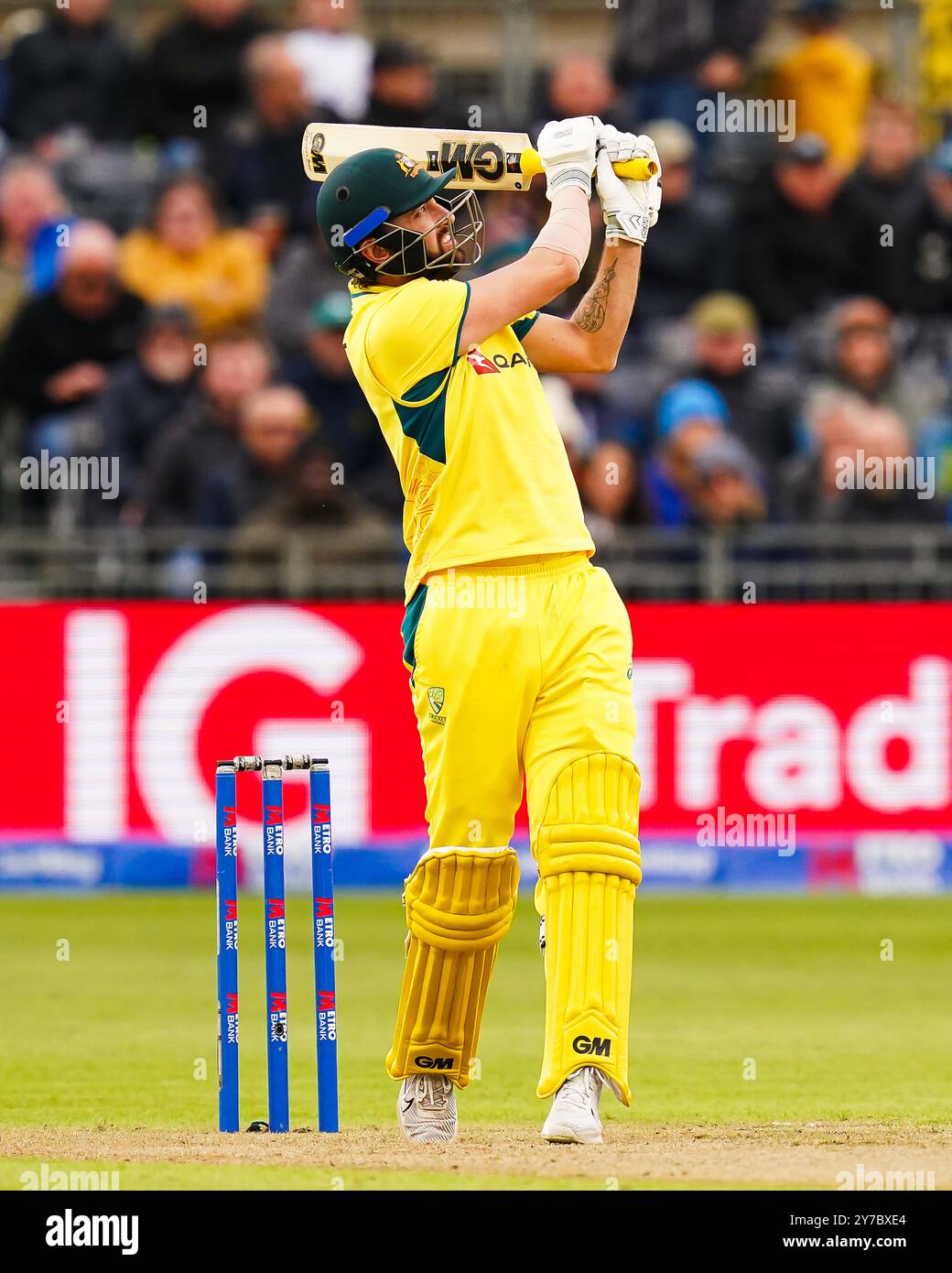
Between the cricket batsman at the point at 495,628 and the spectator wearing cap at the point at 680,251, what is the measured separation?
10.1 m

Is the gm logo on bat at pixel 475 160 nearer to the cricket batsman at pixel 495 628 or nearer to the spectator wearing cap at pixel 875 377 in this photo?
the cricket batsman at pixel 495 628

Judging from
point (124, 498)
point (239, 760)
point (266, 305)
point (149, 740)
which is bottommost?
point (239, 760)

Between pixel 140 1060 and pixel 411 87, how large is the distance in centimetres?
980

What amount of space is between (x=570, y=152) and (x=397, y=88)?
34.9 ft

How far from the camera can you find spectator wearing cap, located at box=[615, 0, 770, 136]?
1798 cm

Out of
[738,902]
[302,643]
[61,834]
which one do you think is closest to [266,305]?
[302,643]

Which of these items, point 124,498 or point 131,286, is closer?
point 124,498

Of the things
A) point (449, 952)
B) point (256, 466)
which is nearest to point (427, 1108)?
point (449, 952)

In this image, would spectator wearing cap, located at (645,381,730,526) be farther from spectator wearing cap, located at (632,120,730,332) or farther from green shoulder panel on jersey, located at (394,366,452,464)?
green shoulder panel on jersey, located at (394,366,452,464)

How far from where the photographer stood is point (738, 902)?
14.9 metres

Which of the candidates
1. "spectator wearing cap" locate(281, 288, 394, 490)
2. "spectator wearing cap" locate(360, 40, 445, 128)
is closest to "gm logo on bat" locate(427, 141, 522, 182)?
"spectator wearing cap" locate(281, 288, 394, 490)

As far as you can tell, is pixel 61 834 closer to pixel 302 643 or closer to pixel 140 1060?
pixel 302 643

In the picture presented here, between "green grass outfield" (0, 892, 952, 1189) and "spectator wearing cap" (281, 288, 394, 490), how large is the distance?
292cm
